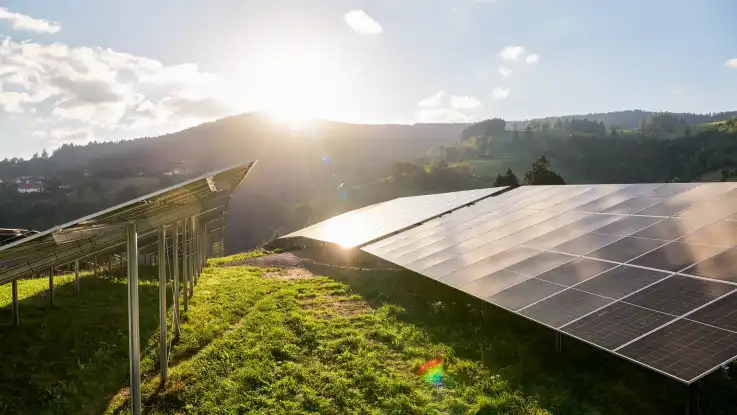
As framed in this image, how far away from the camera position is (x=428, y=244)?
2589cm

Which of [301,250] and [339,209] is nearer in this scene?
[301,250]

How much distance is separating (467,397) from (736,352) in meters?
6.23

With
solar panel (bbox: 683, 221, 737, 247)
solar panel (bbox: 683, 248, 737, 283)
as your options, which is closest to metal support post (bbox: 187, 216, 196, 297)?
solar panel (bbox: 683, 248, 737, 283)

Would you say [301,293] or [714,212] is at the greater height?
[714,212]

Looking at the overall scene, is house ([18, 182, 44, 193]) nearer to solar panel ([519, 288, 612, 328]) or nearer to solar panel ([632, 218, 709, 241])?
solar panel ([519, 288, 612, 328])

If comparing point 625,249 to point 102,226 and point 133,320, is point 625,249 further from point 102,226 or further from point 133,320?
point 102,226

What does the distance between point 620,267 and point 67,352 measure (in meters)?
20.5

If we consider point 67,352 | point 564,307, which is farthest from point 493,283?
point 67,352

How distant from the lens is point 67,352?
1698 cm

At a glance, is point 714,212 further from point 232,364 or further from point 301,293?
point 301,293

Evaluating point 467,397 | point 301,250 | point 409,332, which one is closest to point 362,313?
point 409,332

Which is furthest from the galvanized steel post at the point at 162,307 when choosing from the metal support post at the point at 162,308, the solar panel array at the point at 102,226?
the solar panel array at the point at 102,226

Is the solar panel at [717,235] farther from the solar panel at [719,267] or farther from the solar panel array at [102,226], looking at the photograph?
the solar panel array at [102,226]

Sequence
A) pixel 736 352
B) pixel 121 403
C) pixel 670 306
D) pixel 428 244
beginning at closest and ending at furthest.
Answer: pixel 736 352
pixel 670 306
pixel 121 403
pixel 428 244
